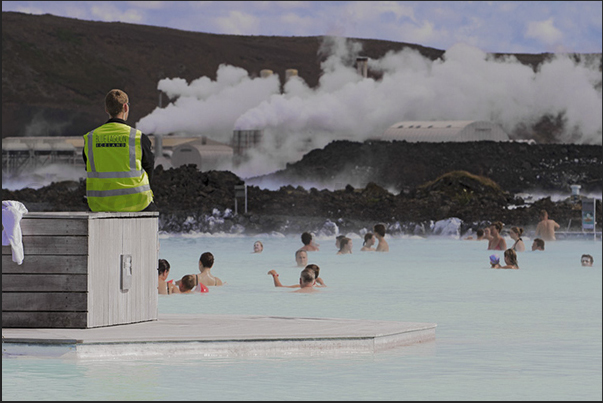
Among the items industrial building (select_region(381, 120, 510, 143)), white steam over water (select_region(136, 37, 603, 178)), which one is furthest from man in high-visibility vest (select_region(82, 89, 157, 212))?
industrial building (select_region(381, 120, 510, 143))

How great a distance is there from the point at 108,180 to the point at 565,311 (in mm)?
7821

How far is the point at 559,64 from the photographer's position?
93.2m

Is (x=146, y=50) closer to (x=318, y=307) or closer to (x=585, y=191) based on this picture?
(x=585, y=191)

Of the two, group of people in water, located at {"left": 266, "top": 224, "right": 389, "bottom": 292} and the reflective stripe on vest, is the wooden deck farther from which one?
group of people in water, located at {"left": 266, "top": 224, "right": 389, "bottom": 292}

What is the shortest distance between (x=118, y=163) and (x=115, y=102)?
1.55 feet

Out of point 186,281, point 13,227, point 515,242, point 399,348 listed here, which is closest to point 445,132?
point 515,242

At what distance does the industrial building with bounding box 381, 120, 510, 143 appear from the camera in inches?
2825

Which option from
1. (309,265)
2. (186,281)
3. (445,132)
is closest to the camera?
(186,281)

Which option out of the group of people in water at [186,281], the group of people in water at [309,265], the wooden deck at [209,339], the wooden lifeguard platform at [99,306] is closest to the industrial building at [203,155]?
the group of people in water at [309,265]

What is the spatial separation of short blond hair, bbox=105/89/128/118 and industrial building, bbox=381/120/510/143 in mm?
64199

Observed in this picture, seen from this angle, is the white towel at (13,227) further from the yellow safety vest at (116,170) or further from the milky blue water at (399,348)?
the milky blue water at (399,348)

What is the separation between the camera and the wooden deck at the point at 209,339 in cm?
753

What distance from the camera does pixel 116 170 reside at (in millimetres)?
8352

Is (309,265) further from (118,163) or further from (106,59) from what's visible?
(106,59)
